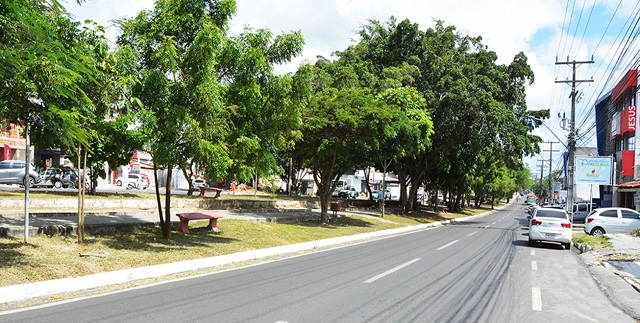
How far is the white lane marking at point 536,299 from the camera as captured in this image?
9109mm

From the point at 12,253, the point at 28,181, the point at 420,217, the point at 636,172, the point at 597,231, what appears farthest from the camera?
the point at 420,217

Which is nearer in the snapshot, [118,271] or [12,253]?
[118,271]

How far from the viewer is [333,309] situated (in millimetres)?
8305

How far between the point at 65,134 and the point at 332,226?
18.6m

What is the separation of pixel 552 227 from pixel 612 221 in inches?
339

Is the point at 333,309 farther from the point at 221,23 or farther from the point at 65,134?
the point at 221,23

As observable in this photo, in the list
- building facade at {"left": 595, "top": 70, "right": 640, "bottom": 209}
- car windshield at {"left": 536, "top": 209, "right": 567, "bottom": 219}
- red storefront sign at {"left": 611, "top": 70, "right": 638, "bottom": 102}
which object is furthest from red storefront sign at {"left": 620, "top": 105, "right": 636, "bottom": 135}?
car windshield at {"left": 536, "top": 209, "right": 567, "bottom": 219}

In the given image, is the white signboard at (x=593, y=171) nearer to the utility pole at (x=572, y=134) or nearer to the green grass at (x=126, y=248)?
the utility pole at (x=572, y=134)

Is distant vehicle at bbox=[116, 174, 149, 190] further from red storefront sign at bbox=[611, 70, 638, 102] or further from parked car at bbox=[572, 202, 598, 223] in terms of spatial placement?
red storefront sign at bbox=[611, 70, 638, 102]

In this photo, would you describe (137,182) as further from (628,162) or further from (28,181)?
(628,162)

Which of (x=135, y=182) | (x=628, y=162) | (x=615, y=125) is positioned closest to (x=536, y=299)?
(x=628, y=162)

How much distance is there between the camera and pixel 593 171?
112ft

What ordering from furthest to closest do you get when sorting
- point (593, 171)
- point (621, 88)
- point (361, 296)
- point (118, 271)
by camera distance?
point (621, 88) < point (593, 171) < point (118, 271) < point (361, 296)

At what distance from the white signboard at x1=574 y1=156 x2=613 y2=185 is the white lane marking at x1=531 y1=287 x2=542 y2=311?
26066 millimetres
